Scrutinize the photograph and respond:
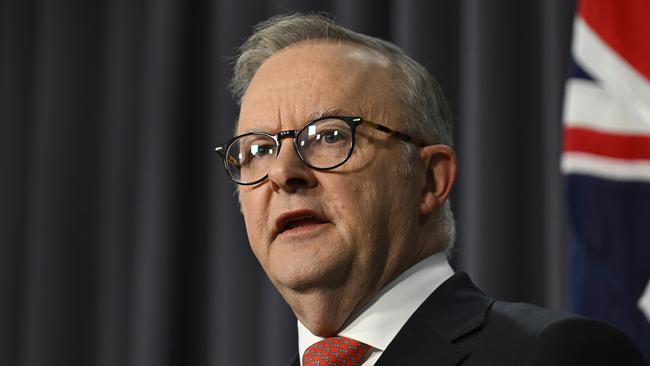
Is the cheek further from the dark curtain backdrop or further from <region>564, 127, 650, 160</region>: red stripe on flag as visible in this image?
the dark curtain backdrop

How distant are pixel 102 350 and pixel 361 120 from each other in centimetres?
153

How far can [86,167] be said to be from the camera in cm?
270

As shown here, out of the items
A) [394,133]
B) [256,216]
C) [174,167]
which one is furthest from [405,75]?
[174,167]

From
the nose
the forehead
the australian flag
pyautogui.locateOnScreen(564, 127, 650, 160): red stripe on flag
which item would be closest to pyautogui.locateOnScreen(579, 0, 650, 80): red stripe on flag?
the australian flag

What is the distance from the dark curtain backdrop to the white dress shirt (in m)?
0.72

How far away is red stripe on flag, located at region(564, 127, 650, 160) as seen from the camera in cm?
164

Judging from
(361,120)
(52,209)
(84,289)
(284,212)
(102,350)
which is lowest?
(102,350)

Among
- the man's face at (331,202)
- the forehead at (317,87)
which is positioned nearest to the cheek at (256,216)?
the man's face at (331,202)

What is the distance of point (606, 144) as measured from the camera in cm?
166

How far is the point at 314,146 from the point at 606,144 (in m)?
0.60

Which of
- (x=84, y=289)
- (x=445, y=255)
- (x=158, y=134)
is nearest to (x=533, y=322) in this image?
(x=445, y=255)

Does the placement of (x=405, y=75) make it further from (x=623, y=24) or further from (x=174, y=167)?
(x=174, y=167)

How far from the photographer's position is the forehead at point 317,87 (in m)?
1.39

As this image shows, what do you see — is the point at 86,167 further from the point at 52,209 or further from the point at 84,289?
the point at 84,289
